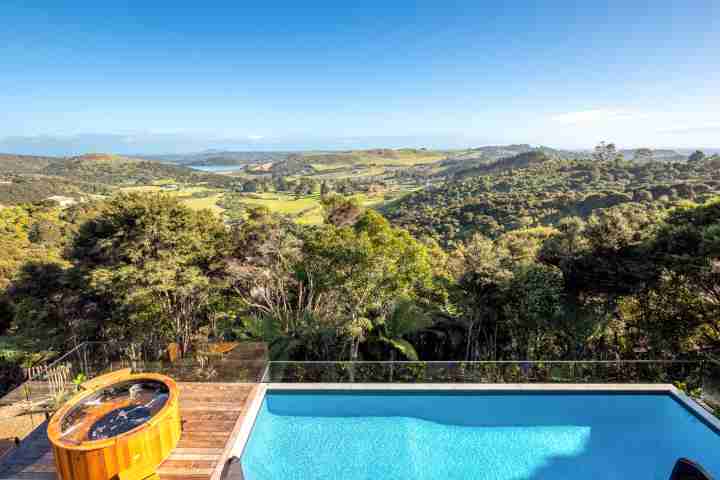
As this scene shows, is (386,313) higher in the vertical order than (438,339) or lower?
higher

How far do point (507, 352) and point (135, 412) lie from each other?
804 cm

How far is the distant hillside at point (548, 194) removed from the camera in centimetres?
2978

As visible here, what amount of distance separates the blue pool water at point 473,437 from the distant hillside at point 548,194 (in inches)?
876

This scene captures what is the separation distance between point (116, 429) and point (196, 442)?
3.65ft

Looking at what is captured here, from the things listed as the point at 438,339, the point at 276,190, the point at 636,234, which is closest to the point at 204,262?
the point at 438,339

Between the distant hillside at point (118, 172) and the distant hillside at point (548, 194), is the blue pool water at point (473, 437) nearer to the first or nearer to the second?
the distant hillside at point (548, 194)

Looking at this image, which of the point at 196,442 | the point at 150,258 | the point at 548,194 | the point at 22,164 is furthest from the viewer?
the point at 22,164

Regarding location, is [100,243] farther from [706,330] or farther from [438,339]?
[706,330]

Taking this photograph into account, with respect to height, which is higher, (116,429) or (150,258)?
(150,258)

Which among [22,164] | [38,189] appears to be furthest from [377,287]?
[22,164]

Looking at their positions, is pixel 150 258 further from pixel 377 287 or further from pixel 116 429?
pixel 377 287

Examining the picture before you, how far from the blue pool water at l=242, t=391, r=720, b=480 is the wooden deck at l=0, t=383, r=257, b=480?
53 centimetres

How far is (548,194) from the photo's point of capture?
37.4m

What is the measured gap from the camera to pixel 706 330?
307 inches
